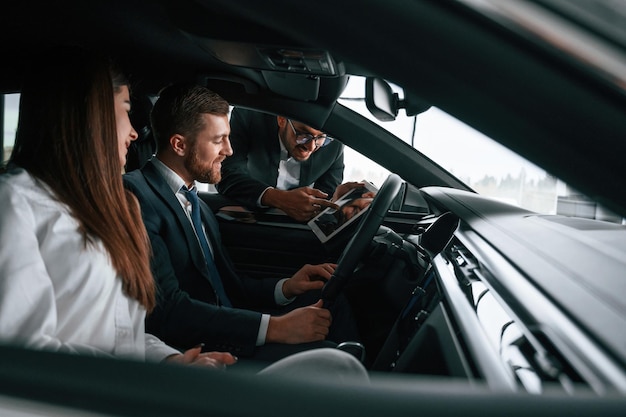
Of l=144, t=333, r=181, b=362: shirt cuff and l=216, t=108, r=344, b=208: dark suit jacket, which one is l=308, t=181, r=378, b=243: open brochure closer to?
Answer: l=216, t=108, r=344, b=208: dark suit jacket

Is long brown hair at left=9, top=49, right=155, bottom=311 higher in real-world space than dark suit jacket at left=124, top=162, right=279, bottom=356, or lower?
higher

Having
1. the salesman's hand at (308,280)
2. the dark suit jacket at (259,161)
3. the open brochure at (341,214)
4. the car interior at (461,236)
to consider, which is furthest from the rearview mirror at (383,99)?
the dark suit jacket at (259,161)

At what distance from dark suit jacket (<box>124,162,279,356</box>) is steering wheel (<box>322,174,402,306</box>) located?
10.2 inches

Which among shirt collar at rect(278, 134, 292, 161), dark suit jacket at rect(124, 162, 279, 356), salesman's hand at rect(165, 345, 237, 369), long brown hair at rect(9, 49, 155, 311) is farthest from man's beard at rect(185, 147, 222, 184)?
salesman's hand at rect(165, 345, 237, 369)

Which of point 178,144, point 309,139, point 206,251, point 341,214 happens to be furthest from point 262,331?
point 309,139

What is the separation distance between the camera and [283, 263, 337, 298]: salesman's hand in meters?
2.07

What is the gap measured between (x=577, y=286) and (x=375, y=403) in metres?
0.46

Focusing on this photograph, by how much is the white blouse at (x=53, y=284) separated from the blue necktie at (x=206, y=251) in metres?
0.75

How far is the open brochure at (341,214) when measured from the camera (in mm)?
2213

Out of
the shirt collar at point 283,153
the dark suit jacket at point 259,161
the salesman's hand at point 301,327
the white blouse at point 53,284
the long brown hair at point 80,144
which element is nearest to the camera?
the white blouse at point 53,284

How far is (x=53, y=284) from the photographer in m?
1.15

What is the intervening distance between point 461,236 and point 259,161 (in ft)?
5.35

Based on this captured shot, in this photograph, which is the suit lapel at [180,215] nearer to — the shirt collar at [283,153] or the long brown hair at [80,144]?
the long brown hair at [80,144]

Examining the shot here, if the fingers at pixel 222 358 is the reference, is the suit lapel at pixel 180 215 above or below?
above
